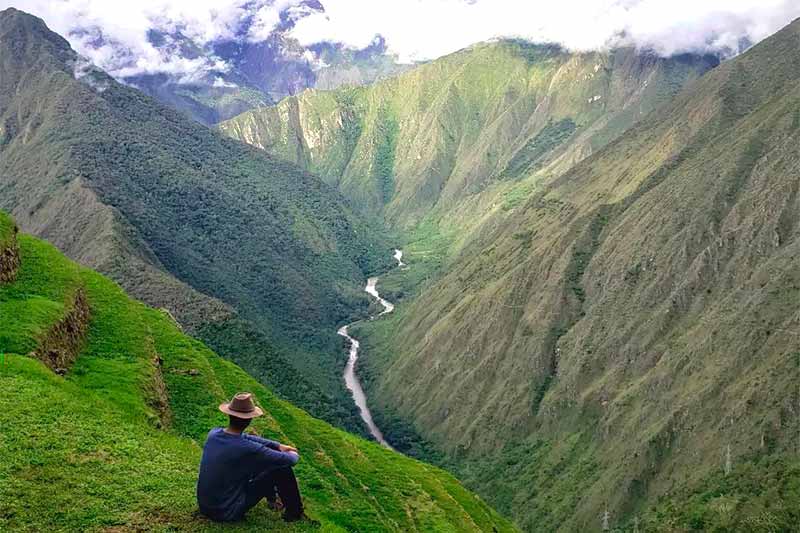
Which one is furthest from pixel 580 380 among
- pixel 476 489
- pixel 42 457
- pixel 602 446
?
pixel 42 457

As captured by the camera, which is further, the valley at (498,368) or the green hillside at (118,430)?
the valley at (498,368)

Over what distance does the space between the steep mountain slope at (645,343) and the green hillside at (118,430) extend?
4738 cm

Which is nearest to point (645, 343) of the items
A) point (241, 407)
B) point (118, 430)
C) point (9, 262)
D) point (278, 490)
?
point (9, 262)

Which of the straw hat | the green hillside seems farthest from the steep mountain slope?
the straw hat

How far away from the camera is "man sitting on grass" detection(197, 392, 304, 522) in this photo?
73.3 feet

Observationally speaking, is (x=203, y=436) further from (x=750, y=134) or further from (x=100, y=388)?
(x=750, y=134)

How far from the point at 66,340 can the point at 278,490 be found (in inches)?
816

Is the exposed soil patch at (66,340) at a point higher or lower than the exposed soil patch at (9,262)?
lower

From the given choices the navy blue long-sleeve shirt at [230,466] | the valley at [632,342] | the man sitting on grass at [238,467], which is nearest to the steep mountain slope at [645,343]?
the valley at [632,342]

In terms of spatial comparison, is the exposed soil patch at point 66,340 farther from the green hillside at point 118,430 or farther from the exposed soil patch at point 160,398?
the exposed soil patch at point 160,398

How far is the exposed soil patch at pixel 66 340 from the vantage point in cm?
3659

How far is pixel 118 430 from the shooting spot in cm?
3052

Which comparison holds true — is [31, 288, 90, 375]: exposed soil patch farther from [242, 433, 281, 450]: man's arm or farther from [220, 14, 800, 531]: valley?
[220, 14, 800, 531]: valley

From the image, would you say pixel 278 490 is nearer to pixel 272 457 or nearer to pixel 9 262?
pixel 272 457
